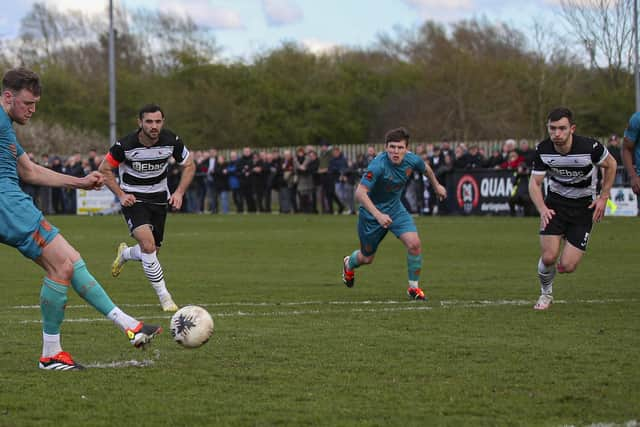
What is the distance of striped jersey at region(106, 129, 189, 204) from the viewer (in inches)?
463

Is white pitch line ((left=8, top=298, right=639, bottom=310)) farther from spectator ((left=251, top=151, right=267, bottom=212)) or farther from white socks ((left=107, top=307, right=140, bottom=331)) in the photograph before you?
spectator ((left=251, top=151, right=267, bottom=212))

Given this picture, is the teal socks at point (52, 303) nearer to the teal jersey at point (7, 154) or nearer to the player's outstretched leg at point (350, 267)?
the teal jersey at point (7, 154)

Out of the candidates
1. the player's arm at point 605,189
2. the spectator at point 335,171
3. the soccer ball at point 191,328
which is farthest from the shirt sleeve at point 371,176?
the spectator at point 335,171

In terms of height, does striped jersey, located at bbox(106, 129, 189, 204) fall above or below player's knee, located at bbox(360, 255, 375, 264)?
above

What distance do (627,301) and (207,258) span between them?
8675 millimetres

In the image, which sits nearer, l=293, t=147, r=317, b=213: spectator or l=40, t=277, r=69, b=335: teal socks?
l=40, t=277, r=69, b=335: teal socks

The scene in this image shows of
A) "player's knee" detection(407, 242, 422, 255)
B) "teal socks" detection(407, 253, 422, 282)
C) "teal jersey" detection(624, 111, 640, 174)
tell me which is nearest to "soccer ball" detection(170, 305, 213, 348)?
"teal socks" detection(407, 253, 422, 282)

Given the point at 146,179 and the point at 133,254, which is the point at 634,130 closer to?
the point at 146,179

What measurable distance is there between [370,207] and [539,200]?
210 centimetres

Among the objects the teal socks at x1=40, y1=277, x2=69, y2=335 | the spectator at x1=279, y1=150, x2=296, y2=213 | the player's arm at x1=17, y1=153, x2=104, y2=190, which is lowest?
the spectator at x1=279, y1=150, x2=296, y2=213

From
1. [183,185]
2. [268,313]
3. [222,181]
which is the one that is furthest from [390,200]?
[222,181]

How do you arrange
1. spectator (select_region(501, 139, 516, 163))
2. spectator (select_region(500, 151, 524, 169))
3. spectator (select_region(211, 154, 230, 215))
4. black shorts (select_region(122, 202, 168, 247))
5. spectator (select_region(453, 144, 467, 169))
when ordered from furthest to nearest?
spectator (select_region(211, 154, 230, 215)) < spectator (select_region(453, 144, 467, 169)) < spectator (select_region(501, 139, 516, 163)) < spectator (select_region(500, 151, 524, 169)) < black shorts (select_region(122, 202, 168, 247))

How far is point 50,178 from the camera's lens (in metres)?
7.68

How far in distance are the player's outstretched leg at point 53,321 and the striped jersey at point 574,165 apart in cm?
528
